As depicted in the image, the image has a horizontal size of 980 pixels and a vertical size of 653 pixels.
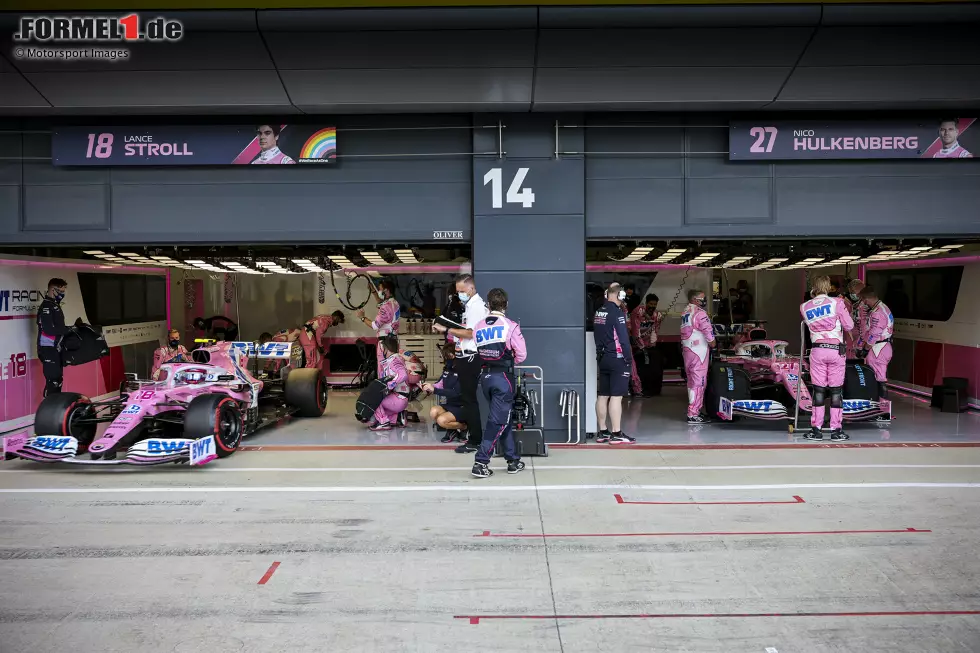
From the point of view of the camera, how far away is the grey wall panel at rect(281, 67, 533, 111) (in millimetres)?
8062

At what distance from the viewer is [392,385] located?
1012 centimetres

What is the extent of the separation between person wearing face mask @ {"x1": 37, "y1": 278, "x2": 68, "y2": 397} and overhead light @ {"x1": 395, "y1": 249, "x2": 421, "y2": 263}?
523 cm

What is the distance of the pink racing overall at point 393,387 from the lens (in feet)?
33.0

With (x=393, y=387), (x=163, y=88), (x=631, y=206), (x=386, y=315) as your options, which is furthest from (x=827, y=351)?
(x=163, y=88)

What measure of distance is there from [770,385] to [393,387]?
5.08 m

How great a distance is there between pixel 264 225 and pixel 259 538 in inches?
182

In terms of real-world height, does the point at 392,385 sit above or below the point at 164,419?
above

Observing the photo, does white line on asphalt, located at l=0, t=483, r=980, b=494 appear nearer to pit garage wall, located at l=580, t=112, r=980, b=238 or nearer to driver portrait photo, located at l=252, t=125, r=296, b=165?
pit garage wall, located at l=580, t=112, r=980, b=238

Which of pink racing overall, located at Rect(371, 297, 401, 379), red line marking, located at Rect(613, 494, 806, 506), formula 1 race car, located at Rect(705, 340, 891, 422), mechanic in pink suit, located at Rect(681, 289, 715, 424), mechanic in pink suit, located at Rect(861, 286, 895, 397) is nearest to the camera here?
red line marking, located at Rect(613, 494, 806, 506)

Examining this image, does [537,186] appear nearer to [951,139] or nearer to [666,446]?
[666,446]

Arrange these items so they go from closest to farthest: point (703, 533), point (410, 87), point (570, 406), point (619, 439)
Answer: point (703, 533) < point (410, 87) < point (570, 406) < point (619, 439)

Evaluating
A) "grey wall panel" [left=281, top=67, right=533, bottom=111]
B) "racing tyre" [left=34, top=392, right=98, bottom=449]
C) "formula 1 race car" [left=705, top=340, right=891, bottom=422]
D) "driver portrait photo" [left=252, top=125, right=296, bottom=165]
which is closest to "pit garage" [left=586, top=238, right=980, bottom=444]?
"formula 1 race car" [left=705, top=340, right=891, bottom=422]

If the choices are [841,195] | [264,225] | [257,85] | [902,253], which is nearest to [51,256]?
[264,225]

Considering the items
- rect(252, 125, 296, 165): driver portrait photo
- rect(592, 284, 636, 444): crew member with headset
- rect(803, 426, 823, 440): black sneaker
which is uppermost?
rect(252, 125, 296, 165): driver portrait photo
